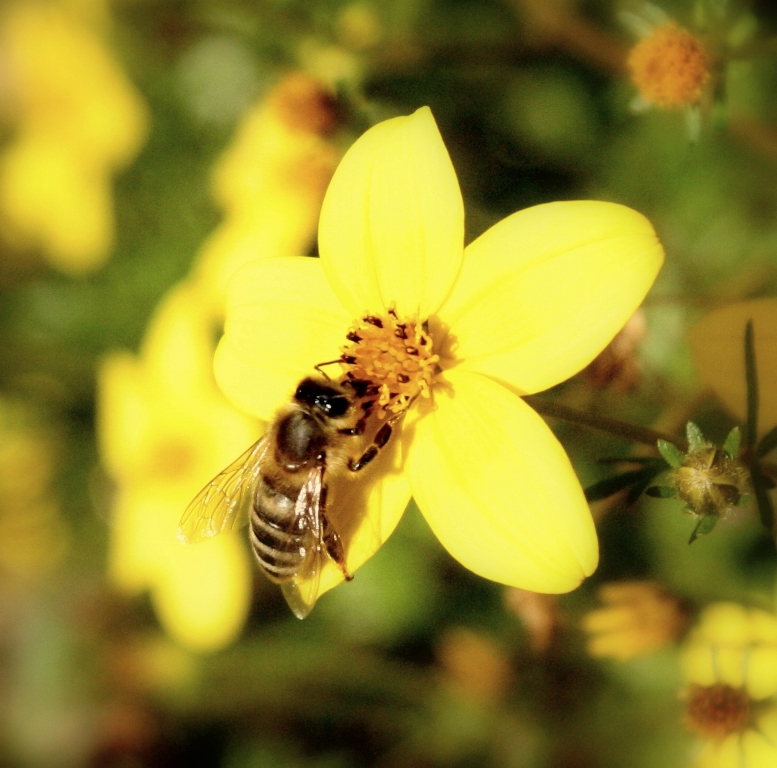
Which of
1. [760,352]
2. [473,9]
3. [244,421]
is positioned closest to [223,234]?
[244,421]

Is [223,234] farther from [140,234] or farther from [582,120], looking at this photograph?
[582,120]

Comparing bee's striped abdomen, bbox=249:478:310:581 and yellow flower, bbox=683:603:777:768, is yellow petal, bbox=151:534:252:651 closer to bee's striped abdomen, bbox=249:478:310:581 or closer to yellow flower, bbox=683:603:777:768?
bee's striped abdomen, bbox=249:478:310:581

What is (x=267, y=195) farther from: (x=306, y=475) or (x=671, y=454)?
(x=671, y=454)

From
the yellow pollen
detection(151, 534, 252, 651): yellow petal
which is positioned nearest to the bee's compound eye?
Result: the yellow pollen

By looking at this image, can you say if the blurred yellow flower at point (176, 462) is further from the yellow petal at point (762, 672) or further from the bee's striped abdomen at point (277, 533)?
the yellow petal at point (762, 672)

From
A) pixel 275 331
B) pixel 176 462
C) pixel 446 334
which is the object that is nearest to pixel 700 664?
pixel 446 334

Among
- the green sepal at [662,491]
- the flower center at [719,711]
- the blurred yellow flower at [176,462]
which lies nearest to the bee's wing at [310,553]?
the green sepal at [662,491]
